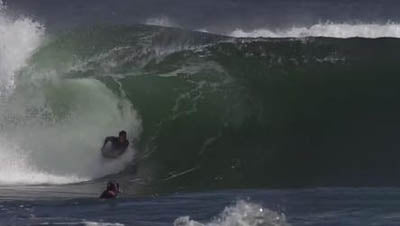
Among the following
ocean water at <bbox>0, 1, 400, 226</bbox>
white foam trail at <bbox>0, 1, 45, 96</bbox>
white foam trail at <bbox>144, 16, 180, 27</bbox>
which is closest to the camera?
ocean water at <bbox>0, 1, 400, 226</bbox>

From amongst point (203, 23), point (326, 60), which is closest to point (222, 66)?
point (326, 60)

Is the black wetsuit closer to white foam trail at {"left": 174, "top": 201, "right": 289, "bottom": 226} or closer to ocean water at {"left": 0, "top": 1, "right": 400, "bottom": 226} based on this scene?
ocean water at {"left": 0, "top": 1, "right": 400, "bottom": 226}

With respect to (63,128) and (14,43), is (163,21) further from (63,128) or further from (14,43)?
(63,128)

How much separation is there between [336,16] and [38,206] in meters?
28.8

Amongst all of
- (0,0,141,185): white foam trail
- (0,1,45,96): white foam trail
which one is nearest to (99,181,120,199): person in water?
(0,0,141,185): white foam trail

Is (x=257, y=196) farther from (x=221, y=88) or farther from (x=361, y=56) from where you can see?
(x=361, y=56)

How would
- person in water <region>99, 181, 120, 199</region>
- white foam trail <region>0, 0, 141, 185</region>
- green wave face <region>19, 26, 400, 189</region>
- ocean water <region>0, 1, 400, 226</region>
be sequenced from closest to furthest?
person in water <region>99, 181, 120, 199</region> → ocean water <region>0, 1, 400, 226</region> → green wave face <region>19, 26, 400, 189</region> → white foam trail <region>0, 0, 141, 185</region>

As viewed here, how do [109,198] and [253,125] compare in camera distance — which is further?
[253,125]

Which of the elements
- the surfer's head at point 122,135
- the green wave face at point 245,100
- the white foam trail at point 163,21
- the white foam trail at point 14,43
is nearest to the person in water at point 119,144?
the surfer's head at point 122,135

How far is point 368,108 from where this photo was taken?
76.7 feet

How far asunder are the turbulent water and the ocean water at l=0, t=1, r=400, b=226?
1.3 inches

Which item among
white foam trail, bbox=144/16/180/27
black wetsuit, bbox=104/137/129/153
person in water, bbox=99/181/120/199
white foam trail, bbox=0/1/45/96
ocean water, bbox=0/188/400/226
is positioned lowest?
ocean water, bbox=0/188/400/226

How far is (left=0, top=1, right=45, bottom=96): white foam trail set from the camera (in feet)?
80.8

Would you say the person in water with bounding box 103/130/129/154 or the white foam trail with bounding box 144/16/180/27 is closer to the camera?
the person in water with bounding box 103/130/129/154
